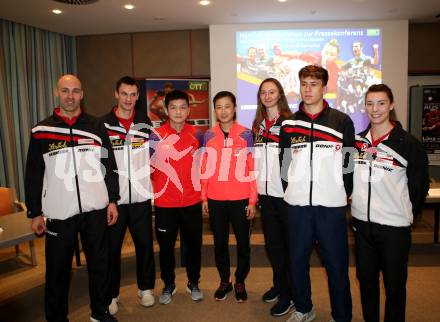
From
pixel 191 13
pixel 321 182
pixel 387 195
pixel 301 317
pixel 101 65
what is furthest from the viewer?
pixel 101 65

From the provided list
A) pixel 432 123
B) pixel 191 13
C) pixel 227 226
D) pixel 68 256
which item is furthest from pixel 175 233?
pixel 432 123

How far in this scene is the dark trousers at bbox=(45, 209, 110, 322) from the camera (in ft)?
7.32

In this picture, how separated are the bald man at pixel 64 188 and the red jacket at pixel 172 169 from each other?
0.44 meters

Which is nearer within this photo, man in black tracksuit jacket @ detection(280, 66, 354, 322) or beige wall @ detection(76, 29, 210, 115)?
man in black tracksuit jacket @ detection(280, 66, 354, 322)

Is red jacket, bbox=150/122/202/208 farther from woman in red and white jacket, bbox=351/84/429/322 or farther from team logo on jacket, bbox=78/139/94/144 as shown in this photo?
woman in red and white jacket, bbox=351/84/429/322

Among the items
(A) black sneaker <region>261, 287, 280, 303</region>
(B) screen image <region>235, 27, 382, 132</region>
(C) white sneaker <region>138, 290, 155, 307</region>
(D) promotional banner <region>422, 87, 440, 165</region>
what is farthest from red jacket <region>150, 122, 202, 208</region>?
(D) promotional banner <region>422, 87, 440, 165</region>

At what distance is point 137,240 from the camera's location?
2.68 m

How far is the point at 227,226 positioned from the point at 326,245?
78cm

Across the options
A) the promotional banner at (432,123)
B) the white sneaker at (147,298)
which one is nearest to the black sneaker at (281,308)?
the white sneaker at (147,298)

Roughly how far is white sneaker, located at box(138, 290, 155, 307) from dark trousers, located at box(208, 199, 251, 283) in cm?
58

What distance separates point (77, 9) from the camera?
462 centimetres

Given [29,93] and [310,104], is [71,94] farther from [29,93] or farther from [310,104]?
[29,93]

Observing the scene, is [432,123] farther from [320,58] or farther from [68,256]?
[68,256]

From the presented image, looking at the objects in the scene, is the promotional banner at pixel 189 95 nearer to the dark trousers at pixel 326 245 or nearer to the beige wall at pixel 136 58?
the beige wall at pixel 136 58
